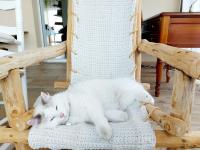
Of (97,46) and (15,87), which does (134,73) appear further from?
(15,87)

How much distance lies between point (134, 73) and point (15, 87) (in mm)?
558

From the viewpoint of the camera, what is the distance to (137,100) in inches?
30.2

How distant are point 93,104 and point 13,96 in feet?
0.81

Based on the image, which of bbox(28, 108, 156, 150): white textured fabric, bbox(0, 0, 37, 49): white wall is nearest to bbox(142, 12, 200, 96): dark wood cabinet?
bbox(28, 108, 156, 150): white textured fabric

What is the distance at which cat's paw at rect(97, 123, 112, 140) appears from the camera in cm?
58

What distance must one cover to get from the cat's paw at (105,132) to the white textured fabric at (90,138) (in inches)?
0.6

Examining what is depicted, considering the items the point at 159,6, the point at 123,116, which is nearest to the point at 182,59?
the point at 123,116

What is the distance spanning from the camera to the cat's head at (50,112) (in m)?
0.62

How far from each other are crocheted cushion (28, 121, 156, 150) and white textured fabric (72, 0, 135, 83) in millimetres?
448

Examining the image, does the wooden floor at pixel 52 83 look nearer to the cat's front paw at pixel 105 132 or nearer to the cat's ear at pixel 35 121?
the cat's front paw at pixel 105 132

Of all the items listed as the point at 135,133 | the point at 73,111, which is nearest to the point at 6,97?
the point at 73,111

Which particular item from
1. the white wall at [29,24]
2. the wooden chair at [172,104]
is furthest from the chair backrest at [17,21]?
the white wall at [29,24]

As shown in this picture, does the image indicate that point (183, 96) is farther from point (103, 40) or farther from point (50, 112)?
point (103, 40)

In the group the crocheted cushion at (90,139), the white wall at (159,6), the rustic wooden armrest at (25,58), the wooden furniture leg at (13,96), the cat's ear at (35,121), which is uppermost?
the white wall at (159,6)
